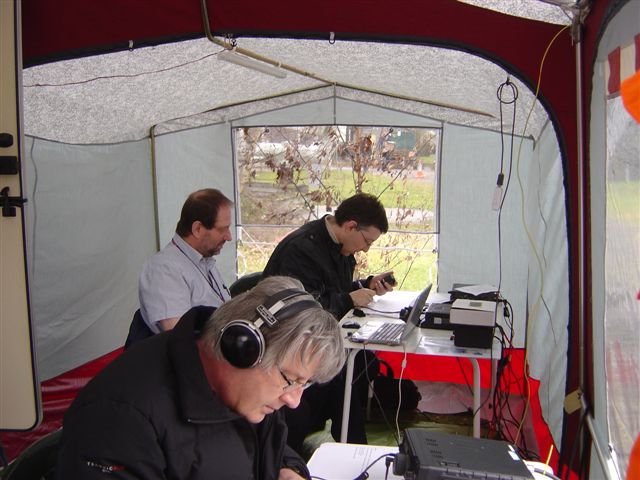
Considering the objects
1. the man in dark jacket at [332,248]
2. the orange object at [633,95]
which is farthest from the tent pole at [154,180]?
the orange object at [633,95]

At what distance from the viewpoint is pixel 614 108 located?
1605mm

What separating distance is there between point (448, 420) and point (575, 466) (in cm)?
131

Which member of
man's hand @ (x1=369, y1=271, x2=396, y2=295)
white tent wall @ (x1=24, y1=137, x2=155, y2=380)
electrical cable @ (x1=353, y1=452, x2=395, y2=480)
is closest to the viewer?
electrical cable @ (x1=353, y1=452, x2=395, y2=480)

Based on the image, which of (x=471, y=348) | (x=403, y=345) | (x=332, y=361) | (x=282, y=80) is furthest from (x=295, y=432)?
(x=282, y=80)

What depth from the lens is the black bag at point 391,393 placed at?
140 inches

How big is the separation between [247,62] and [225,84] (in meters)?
0.74

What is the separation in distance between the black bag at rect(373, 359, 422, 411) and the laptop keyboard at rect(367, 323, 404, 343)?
903 mm

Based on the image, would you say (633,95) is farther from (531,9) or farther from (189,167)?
(189,167)

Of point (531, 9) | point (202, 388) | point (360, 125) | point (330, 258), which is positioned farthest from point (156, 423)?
point (360, 125)

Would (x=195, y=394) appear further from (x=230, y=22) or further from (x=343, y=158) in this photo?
(x=343, y=158)

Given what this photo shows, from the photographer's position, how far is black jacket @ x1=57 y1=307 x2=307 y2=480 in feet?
3.38

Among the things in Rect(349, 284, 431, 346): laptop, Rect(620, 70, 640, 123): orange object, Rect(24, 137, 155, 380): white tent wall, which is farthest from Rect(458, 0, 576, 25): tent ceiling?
Rect(24, 137, 155, 380): white tent wall

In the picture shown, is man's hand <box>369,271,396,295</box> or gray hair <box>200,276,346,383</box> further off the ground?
gray hair <box>200,276,346,383</box>

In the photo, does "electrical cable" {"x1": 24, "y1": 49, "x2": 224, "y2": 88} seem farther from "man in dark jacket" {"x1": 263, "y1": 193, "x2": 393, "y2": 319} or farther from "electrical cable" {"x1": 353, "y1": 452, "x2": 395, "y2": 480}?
"electrical cable" {"x1": 353, "y1": 452, "x2": 395, "y2": 480}
